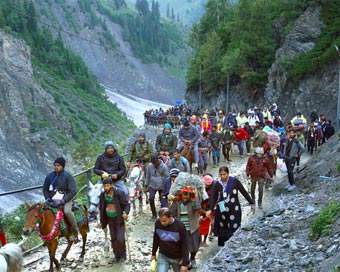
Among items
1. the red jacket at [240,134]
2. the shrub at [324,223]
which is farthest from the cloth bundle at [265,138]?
the shrub at [324,223]

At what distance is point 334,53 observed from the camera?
33.0 meters

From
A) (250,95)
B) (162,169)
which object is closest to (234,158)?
(162,169)

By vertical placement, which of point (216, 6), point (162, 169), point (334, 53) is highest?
point (216, 6)

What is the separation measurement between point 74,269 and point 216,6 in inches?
A: 2250

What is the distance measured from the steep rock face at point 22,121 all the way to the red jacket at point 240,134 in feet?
100

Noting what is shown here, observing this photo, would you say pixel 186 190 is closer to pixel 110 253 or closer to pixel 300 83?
pixel 110 253

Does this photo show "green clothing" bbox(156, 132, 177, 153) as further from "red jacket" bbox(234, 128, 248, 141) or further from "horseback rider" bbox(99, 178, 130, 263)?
"red jacket" bbox(234, 128, 248, 141)

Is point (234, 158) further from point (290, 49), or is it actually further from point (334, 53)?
point (290, 49)

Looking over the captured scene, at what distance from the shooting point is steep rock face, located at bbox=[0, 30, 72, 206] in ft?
165

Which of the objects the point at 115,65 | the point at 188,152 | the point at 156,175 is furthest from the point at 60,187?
the point at 115,65

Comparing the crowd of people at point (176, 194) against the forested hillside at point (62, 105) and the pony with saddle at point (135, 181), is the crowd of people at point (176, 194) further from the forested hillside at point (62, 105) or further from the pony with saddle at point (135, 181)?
the forested hillside at point (62, 105)

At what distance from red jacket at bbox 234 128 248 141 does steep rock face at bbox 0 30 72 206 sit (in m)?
30.6

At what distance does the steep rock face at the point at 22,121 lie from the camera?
165 feet

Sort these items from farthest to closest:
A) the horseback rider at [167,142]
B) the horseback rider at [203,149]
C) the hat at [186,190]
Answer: the horseback rider at [203,149] < the horseback rider at [167,142] < the hat at [186,190]
